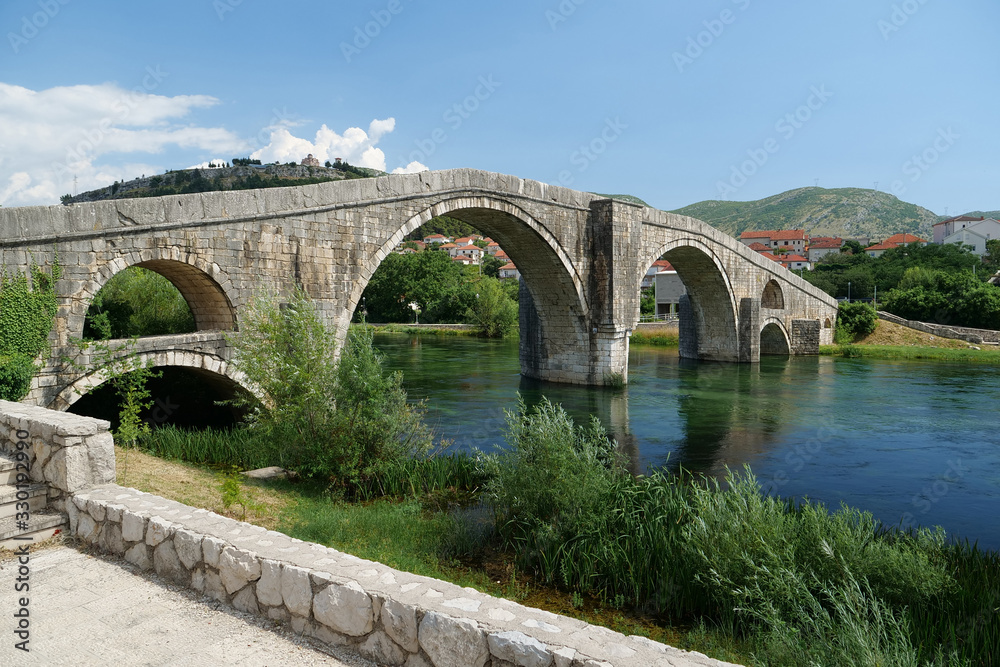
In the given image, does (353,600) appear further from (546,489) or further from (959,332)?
(959,332)

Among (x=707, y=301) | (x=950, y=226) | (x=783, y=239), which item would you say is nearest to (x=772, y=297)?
(x=707, y=301)

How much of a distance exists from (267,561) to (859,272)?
164ft

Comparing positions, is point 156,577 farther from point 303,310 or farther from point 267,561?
point 303,310

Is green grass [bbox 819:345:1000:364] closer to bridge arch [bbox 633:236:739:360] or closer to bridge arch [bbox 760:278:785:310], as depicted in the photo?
bridge arch [bbox 760:278:785:310]

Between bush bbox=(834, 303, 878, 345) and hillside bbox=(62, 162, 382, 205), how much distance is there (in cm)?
4646

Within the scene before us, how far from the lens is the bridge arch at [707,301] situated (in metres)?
22.8

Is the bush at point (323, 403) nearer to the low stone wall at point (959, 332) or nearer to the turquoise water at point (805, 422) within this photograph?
the turquoise water at point (805, 422)

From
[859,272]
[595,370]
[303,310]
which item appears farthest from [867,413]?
[859,272]

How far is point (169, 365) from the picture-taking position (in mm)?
8727

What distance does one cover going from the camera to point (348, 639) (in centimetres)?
282

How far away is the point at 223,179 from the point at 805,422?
221 feet

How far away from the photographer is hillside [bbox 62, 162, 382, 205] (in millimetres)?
63438
